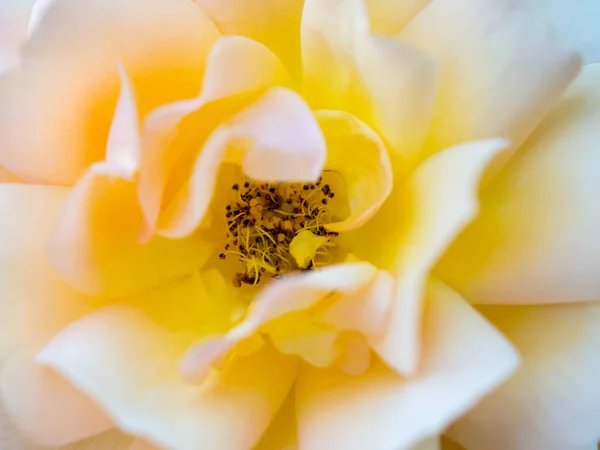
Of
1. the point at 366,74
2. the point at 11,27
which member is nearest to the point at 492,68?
the point at 366,74

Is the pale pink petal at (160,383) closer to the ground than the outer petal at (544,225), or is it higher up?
closer to the ground

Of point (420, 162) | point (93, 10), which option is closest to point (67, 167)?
point (93, 10)

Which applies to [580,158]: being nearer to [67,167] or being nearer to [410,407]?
[410,407]

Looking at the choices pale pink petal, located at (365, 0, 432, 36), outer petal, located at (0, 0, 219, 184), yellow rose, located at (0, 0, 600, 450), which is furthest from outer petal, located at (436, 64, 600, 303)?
outer petal, located at (0, 0, 219, 184)

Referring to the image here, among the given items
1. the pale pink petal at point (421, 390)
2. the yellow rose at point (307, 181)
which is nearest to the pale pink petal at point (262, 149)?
the yellow rose at point (307, 181)

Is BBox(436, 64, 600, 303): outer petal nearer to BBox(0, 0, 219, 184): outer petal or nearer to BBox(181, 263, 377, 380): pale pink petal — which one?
BBox(181, 263, 377, 380): pale pink petal

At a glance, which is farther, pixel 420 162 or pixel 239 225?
pixel 239 225

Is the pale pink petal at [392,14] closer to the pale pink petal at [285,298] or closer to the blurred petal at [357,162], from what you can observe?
the blurred petal at [357,162]
